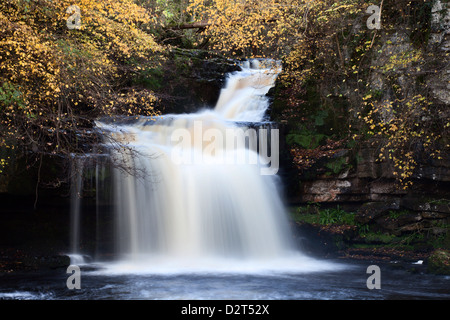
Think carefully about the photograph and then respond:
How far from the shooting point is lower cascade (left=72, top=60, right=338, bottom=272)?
32.6 feet

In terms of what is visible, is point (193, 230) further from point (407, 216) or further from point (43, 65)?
point (407, 216)

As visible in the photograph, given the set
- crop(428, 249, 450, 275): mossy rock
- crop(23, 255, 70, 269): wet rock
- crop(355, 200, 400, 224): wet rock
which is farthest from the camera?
crop(355, 200, 400, 224): wet rock

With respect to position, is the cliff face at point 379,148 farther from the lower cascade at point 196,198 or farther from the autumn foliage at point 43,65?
the autumn foliage at point 43,65

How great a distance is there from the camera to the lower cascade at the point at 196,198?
391 inches

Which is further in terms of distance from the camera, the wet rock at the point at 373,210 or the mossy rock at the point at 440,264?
the wet rock at the point at 373,210

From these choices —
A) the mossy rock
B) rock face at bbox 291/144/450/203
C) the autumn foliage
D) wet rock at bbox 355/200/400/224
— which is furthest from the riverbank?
the autumn foliage

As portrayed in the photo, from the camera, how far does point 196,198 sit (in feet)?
35.3

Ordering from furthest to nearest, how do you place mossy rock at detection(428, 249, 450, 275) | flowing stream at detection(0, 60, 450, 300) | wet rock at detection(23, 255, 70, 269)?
wet rock at detection(23, 255, 70, 269)
mossy rock at detection(428, 249, 450, 275)
flowing stream at detection(0, 60, 450, 300)

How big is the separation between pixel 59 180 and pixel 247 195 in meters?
4.57

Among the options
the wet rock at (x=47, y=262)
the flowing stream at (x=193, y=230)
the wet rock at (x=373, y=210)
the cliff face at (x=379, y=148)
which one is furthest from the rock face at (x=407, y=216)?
the wet rock at (x=47, y=262)

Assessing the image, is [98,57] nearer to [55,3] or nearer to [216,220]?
[55,3]

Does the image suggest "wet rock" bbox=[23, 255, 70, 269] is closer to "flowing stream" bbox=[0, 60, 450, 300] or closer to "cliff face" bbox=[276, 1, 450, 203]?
"flowing stream" bbox=[0, 60, 450, 300]

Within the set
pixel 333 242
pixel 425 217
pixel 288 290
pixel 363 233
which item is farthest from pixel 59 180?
pixel 425 217

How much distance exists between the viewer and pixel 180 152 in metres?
11.3
